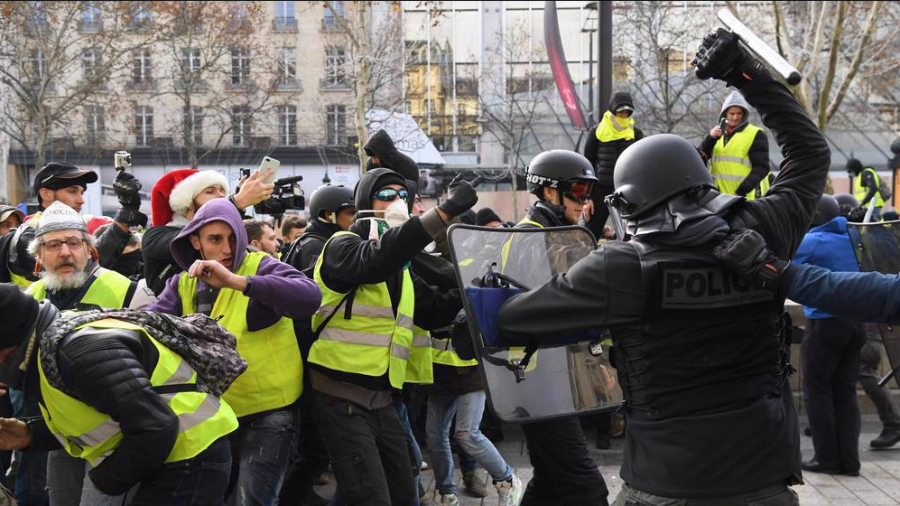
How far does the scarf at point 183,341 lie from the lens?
3.04 m

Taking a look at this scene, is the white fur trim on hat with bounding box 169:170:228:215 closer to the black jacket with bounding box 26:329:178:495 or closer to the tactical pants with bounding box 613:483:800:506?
the black jacket with bounding box 26:329:178:495

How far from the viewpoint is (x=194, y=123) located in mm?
34281

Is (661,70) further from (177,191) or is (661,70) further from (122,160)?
(177,191)

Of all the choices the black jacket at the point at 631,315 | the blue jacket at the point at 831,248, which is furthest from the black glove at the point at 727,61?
the blue jacket at the point at 831,248

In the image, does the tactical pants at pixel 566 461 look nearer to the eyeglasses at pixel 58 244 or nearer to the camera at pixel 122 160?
the eyeglasses at pixel 58 244

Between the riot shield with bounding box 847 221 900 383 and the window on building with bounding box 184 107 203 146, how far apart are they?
89.8 ft

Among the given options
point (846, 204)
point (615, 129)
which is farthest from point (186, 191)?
point (846, 204)

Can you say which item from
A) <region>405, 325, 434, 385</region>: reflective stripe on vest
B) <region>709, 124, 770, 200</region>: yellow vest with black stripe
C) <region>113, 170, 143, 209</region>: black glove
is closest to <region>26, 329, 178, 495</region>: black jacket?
<region>405, 325, 434, 385</region>: reflective stripe on vest

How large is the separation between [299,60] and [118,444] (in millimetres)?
37296

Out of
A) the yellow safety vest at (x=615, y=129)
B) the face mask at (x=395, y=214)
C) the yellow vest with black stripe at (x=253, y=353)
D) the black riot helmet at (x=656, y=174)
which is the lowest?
the yellow vest with black stripe at (x=253, y=353)

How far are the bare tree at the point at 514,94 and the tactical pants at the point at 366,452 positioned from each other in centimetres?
2655

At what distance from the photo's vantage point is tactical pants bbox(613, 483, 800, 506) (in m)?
2.91

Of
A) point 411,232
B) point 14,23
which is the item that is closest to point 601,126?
point 411,232

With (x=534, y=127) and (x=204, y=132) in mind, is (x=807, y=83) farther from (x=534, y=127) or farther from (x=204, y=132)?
(x=204, y=132)
